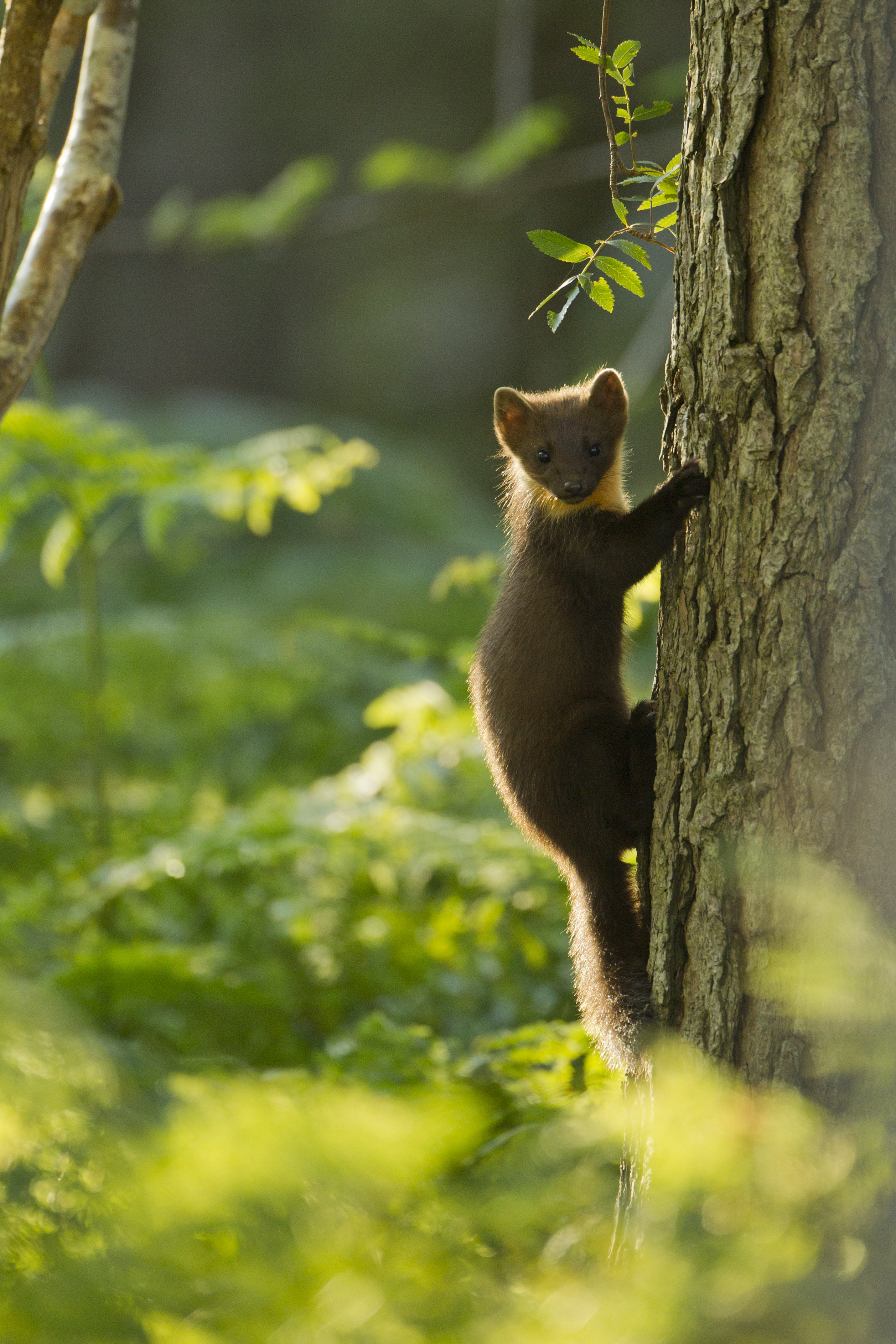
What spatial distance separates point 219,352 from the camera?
20.0 metres

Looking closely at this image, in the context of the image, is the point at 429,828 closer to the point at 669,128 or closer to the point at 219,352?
the point at 669,128

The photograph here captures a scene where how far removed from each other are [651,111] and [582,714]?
1.62 metres

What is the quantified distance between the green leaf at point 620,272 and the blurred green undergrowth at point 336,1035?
138 cm

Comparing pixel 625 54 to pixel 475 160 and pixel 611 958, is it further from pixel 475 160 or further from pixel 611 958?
pixel 475 160

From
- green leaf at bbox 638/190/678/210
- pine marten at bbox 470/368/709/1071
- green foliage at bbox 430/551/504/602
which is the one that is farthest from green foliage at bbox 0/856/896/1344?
green foliage at bbox 430/551/504/602

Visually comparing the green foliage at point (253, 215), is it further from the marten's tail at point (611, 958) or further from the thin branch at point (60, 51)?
the marten's tail at point (611, 958)

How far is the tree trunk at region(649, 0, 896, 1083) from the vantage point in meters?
2.17

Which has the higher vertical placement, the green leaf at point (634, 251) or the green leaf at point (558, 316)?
the green leaf at point (634, 251)

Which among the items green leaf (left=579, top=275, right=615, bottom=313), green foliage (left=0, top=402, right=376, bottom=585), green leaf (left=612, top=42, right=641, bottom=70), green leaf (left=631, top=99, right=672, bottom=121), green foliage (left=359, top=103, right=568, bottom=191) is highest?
green foliage (left=359, top=103, right=568, bottom=191)

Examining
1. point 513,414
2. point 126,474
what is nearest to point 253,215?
point 126,474

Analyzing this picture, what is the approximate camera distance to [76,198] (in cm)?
320

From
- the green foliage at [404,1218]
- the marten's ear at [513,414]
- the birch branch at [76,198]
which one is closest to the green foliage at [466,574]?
the marten's ear at [513,414]

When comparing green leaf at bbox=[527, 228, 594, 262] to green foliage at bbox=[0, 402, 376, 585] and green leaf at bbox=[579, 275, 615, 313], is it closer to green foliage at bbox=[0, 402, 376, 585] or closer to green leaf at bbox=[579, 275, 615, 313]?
green leaf at bbox=[579, 275, 615, 313]

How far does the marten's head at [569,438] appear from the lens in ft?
12.5
